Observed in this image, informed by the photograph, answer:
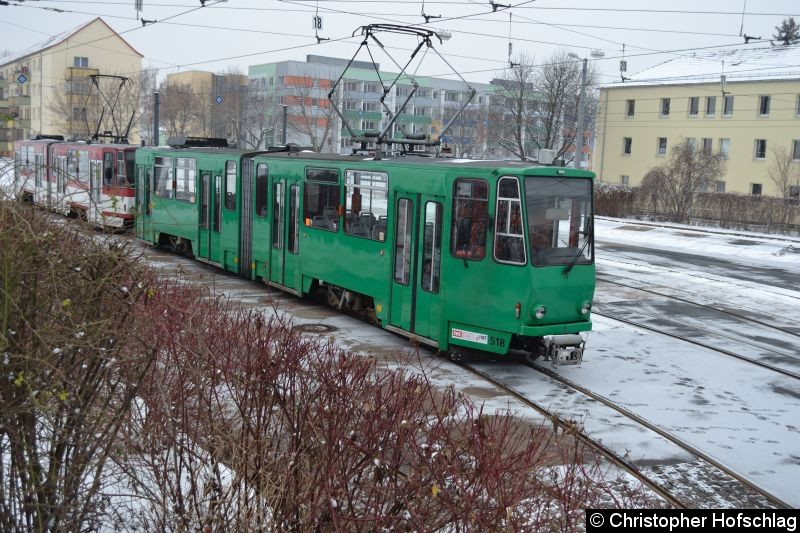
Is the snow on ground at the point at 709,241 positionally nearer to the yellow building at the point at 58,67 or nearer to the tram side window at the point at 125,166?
the tram side window at the point at 125,166

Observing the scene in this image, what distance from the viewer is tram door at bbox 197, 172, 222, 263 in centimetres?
1948

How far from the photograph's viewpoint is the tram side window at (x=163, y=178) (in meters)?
22.2

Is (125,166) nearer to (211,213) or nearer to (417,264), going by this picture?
(211,213)

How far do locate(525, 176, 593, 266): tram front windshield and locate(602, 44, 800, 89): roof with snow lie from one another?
44508 mm

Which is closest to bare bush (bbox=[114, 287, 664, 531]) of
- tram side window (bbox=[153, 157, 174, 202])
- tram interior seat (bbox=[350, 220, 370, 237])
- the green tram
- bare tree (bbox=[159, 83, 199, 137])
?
the green tram

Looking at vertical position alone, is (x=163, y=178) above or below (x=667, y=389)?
above

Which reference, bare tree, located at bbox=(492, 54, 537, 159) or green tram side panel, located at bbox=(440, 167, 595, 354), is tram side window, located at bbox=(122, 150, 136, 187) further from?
bare tree, located at bbox=(492, 54, 537, 159)

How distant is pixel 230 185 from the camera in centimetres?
1886

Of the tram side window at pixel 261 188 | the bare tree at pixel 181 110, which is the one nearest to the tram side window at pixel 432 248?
the tram side window at pixel 261 188

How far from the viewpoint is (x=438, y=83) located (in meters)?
114

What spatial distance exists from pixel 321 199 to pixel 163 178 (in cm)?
896

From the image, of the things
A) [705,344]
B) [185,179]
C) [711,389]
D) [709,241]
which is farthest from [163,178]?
[709,241]

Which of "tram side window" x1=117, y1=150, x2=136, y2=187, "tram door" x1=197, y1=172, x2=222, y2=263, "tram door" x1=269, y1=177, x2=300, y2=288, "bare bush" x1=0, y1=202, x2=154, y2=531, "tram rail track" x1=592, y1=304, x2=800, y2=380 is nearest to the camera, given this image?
"bare bush" x1=0, y1=202, x2=154, y2=531

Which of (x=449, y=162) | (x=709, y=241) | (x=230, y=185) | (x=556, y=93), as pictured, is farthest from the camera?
(x=556, y=93)
